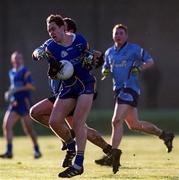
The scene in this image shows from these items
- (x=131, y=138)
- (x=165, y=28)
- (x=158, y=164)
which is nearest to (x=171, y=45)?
(x=165, y=28)

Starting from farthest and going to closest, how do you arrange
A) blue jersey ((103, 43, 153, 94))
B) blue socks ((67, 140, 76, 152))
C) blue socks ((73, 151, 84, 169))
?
1. blue jersey ((103, 43, 153, 94))
2. blue socks ((67, 140, 76, 152))
3. blue socks ((73, 151, 84, 169))

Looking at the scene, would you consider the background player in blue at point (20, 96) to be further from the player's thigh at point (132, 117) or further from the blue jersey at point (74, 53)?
the blue jersey at point (74, 53)

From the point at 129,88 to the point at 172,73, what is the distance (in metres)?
21.2

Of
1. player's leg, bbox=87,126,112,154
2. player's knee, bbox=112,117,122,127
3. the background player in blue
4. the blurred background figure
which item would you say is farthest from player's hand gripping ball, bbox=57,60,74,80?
the blurred background figure

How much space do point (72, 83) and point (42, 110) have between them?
880 millimetres

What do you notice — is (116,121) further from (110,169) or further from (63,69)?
(63,69)

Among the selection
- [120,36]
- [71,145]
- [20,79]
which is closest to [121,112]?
[120,36]

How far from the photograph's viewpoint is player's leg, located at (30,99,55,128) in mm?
13141

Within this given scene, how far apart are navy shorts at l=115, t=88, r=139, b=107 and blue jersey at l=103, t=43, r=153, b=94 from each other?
0.06 metres

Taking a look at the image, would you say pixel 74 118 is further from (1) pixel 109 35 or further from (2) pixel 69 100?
(1) pixel 109 35

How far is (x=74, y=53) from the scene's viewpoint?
488 inches

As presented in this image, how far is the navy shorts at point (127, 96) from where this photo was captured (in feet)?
48.5

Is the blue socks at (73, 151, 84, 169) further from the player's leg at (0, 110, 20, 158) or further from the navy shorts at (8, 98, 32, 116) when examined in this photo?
the navy shorts at (8, 98, 32, 116)

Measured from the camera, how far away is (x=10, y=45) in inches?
1405
